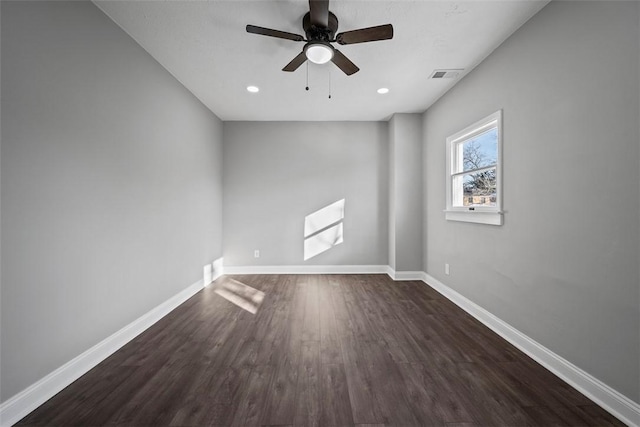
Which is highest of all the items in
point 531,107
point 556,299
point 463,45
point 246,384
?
point 463,45

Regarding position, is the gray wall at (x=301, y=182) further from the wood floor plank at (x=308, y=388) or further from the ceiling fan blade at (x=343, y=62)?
the wood floor plank at (x=308, y=388)

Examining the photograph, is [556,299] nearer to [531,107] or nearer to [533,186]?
[533,186]

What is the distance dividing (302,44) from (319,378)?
283 cm

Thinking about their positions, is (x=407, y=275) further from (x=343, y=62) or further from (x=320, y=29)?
(x=320, y=29)

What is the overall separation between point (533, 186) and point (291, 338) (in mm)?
2402

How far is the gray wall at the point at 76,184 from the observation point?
4.76ft

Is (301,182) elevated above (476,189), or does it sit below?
above

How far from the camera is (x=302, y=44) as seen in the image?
96.7 inches

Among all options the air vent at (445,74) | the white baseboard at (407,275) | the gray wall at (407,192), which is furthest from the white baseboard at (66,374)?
the air vent at (445,74)

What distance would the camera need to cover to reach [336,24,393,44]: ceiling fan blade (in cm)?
187

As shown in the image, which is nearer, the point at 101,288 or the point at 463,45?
the point at 101,288

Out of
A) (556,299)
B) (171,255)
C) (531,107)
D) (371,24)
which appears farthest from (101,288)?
(531,107)

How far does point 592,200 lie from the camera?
163cm

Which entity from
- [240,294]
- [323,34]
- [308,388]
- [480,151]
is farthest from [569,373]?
[240,294]
